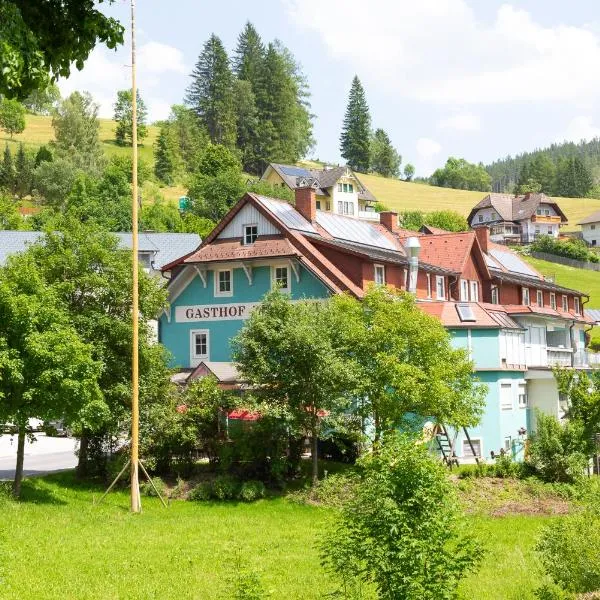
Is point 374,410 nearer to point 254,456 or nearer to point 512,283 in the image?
point 254,456

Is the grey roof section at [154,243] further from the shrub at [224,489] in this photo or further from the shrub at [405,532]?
the shrub at [405,532]

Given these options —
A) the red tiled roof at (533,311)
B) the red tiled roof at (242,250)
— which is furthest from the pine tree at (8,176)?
the red tiled roof at (533,311)

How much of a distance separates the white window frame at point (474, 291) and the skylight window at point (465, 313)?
253 inches

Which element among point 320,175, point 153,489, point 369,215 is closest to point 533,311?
point 153,489

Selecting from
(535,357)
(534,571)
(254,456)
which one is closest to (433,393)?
(254,456)

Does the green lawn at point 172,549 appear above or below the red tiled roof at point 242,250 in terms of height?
below

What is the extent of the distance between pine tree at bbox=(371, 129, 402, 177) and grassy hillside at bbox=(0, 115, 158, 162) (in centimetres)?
4761

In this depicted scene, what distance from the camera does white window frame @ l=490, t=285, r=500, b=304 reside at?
50.2 meters

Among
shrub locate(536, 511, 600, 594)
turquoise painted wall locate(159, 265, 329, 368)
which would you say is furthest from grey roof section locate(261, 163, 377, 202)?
shrub locate(536, 511, 600, 594)

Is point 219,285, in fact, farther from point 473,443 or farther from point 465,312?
point 473,443

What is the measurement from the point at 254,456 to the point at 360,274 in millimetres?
10560

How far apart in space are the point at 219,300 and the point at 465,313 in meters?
11.8

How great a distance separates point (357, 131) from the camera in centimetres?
17500

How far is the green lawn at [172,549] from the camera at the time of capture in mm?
17547
